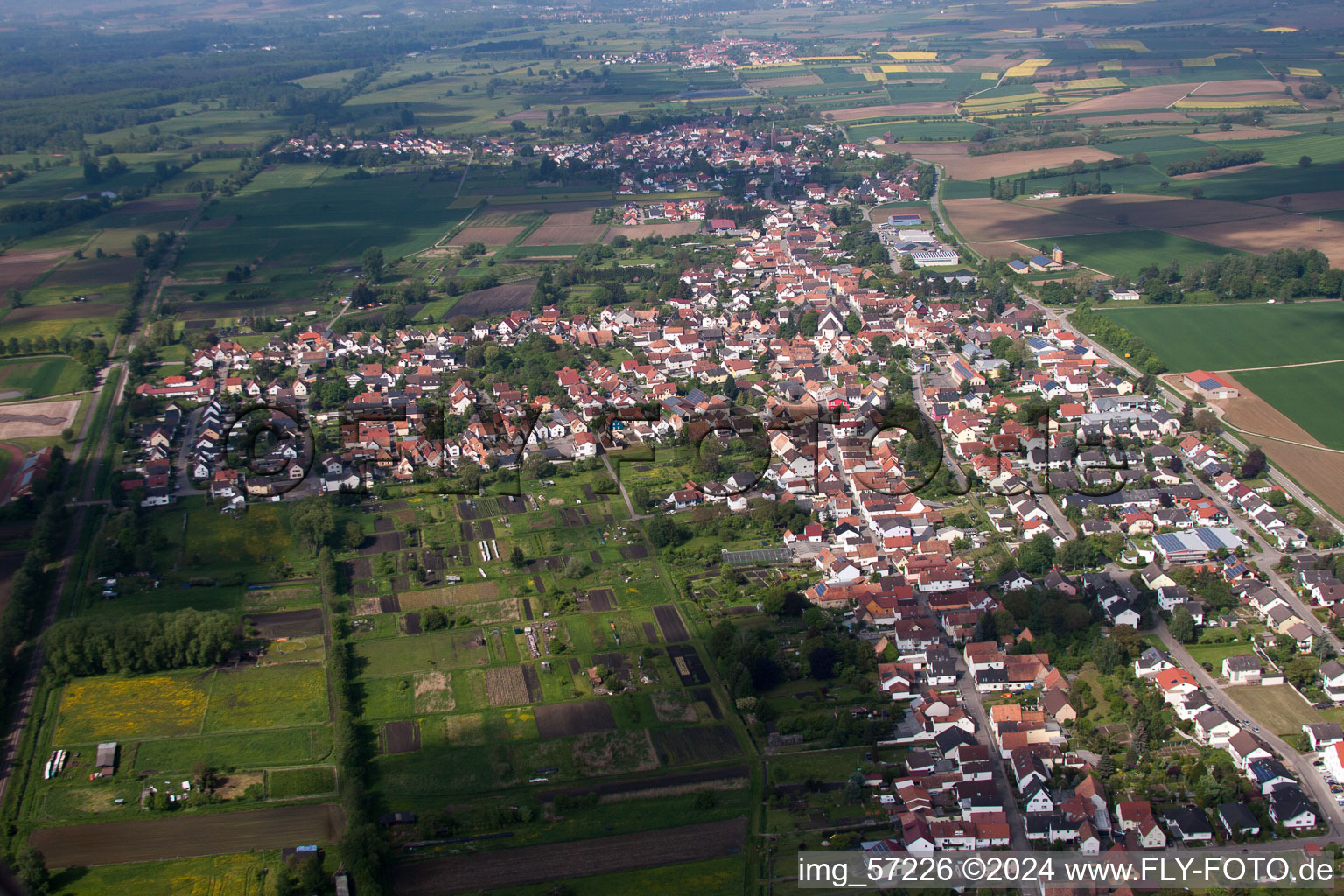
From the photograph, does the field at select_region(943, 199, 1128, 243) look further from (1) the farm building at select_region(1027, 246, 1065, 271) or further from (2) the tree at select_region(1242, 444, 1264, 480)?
(2) the tree at select_region(1242, 444, 1264, 480)

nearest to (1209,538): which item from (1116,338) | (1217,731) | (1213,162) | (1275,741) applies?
(1275,741)

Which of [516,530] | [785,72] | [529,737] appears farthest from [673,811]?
[785,72]

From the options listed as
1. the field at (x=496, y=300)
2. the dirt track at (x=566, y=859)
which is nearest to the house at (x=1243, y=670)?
the dirt track at (x=566, y=859)

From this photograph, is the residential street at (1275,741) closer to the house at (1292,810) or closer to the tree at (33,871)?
the house at (1292,810)

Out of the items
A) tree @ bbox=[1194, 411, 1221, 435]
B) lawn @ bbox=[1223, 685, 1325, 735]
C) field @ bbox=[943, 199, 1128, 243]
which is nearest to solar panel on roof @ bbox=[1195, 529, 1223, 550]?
lawn @ bbox=[1223, 685, 1325, 735]

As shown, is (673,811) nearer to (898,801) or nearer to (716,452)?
(898,801)
